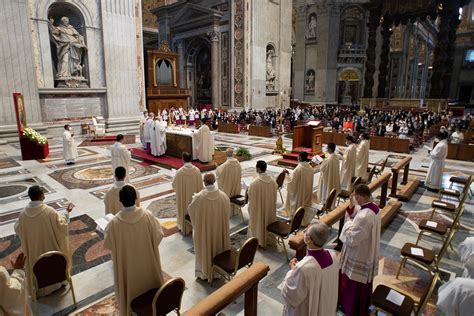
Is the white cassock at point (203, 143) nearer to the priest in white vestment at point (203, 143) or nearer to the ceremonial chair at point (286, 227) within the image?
the priest in white vestment at point (203, 143)

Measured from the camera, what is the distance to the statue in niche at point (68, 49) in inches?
597

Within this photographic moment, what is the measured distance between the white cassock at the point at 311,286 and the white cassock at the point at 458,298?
982mm

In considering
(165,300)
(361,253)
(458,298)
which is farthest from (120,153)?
(458,298)

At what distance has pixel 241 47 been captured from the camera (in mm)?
23781

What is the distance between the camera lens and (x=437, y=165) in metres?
8.38

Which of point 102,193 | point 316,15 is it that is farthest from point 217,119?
point 316,15

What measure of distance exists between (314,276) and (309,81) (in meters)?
36.1

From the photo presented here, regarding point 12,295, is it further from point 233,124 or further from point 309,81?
point 309,81

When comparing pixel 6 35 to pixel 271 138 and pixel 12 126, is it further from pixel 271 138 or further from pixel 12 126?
pixel 271 138

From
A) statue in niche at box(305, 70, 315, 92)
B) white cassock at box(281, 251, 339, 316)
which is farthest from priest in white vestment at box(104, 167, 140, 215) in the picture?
statue in niche at box(305, 70, 315, 92)

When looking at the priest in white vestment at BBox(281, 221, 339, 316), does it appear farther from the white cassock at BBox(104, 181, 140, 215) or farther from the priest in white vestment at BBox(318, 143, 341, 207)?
the priest in white vestment at BBox(318, 143, 341, 207)

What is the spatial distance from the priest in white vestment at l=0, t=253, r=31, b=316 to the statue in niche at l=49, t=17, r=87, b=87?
594 inches

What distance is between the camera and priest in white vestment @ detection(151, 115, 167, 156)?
36.8 feet

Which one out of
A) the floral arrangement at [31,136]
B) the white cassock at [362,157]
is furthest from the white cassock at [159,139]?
the white cassock at [362,157]
